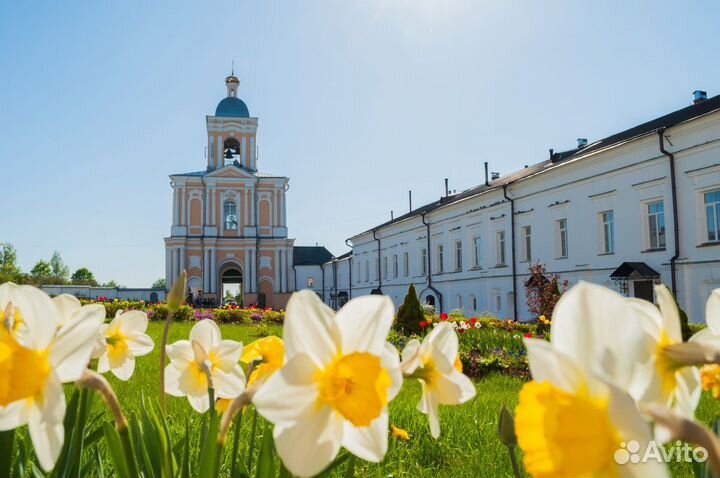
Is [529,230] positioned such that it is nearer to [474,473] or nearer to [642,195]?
[642,195]

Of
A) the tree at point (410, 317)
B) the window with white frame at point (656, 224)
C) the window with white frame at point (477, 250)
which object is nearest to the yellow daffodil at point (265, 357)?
the tree at point (410, 317)

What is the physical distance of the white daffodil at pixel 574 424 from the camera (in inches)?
19.4

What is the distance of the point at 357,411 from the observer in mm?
728

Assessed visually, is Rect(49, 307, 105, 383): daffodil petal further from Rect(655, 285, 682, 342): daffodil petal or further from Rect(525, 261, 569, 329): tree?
Rect(525, 261, 569, 329): tree

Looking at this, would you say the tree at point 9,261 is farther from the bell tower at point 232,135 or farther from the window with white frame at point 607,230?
the window with white frame at point 607,230

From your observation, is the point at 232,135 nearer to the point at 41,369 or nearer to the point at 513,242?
the point at 513,242

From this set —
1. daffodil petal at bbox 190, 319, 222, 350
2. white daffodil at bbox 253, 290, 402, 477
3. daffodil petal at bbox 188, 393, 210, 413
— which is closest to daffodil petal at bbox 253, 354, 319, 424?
white daffodil at bbox 253, 290, 402, 477

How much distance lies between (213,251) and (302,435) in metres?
37.0

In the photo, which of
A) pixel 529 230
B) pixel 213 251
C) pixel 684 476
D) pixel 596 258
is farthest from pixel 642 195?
pixel 213 251

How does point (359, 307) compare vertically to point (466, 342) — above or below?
above

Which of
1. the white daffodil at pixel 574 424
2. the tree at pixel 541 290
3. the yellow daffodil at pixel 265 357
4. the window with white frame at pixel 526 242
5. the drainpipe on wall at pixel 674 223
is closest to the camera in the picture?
the white daffodil at pixel 574 424

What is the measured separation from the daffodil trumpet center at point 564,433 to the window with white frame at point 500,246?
816 inches

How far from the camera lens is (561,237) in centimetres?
1769

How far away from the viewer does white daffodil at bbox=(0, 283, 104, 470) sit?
2.32 ft
